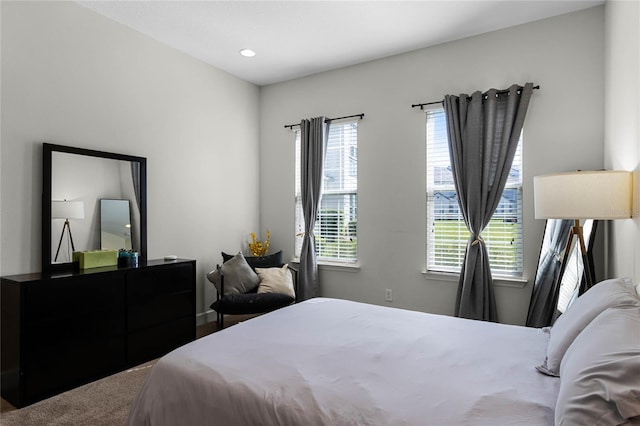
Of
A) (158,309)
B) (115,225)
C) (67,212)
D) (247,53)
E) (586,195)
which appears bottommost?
(158,309)

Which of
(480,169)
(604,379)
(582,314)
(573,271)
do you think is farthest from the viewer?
(480,169)

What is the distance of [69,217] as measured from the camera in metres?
3.06

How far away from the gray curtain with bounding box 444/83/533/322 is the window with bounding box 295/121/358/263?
47.5 inches

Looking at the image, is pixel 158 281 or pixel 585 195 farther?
pixel 158 281

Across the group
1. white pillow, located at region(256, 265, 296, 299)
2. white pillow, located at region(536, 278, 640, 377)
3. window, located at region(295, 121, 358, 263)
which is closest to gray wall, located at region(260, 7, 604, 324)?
window, located at region(295, 121, 358, 263)

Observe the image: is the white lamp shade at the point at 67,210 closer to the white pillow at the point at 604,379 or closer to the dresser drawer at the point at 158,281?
the dresser drawer at the point at 158,281

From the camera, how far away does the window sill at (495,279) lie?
3422 millimetres

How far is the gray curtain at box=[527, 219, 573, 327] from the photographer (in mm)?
3057

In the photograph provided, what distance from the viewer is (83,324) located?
279 centimetres

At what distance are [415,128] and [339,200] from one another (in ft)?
3.90

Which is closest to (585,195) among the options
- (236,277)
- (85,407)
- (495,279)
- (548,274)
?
(548,274)

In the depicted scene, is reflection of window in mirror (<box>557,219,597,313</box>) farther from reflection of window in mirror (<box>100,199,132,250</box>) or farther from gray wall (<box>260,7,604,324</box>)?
reflection of window in mirror (<box>100,199,132,250</box>)

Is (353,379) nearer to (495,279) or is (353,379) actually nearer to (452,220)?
(495,279)

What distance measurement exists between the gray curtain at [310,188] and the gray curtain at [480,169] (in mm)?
1559
